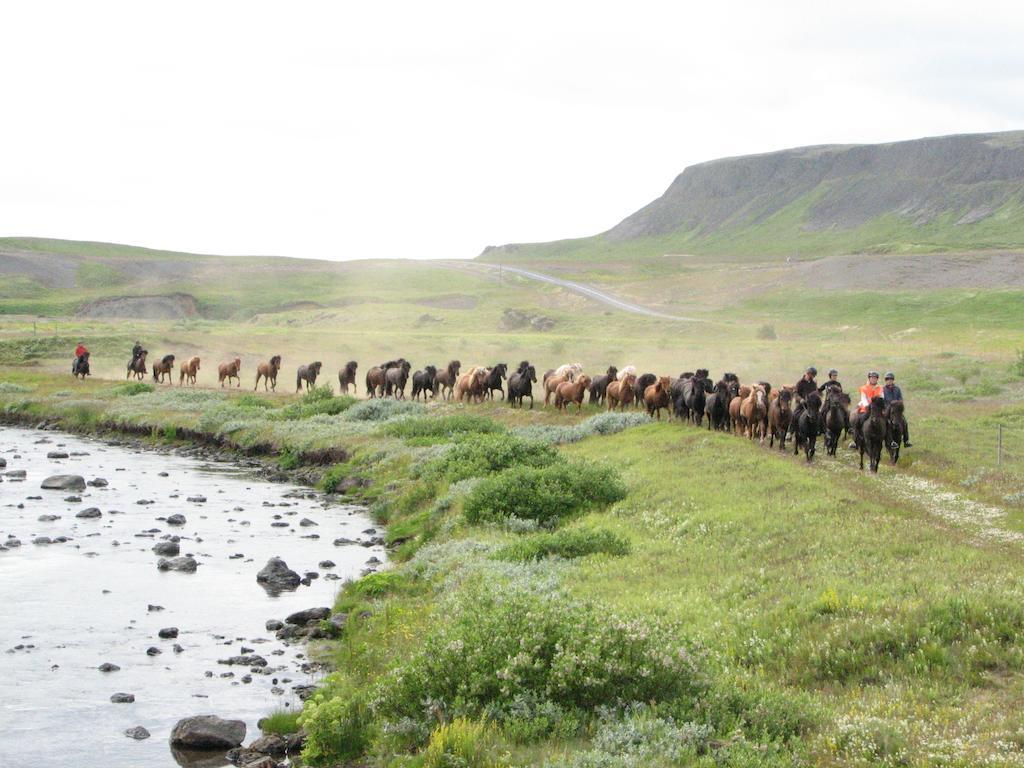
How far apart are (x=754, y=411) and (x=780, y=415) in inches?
41.4

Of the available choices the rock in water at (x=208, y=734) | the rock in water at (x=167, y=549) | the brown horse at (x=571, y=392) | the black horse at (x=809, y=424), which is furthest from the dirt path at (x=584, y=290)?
the rock in water at (x=208, y=734)

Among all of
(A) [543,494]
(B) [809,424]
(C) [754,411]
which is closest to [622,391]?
(C) [754,411]

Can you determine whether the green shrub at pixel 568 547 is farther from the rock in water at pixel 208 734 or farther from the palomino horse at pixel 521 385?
the palomino horse at pixel 521 385

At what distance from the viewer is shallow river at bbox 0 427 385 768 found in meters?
12.5

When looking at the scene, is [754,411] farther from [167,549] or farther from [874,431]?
[167,549]

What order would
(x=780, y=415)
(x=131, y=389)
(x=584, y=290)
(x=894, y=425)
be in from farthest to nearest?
(x=584, y=290) < (x=131, y=389) < (x=780, y=415) < (x=894, y=425)

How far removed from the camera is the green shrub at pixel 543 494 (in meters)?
20.1

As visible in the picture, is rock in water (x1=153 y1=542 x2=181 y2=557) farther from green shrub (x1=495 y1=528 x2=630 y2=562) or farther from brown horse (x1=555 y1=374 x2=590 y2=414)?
brown horse (x1=555 y1=374 x2=590 y2=414)

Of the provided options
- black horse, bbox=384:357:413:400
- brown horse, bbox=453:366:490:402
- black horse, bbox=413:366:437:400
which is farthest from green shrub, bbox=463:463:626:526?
black horse, bbox=384:357:413:400

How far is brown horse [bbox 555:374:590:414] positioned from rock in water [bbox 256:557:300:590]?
57.2 ft

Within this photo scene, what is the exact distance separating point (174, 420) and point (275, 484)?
37.0ft

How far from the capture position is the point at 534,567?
1557cm

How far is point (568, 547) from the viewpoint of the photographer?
1666 cm

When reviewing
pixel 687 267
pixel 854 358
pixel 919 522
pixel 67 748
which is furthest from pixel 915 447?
pixel 687 267
